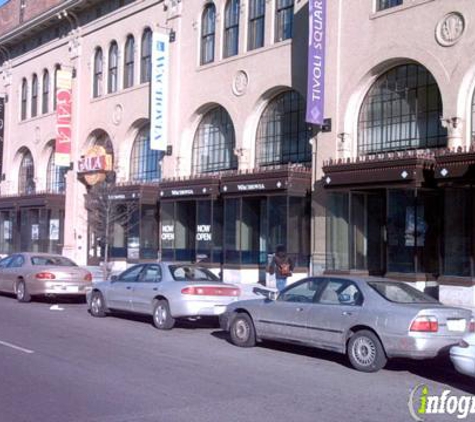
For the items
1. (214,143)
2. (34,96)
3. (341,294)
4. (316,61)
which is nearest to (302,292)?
(341,294)

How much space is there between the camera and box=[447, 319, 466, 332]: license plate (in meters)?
10.4

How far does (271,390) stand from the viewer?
29.0 feet

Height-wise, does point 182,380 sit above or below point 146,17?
below

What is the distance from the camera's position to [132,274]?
16094 mm

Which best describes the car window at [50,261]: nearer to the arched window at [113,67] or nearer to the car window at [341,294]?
the car window at [341,294]

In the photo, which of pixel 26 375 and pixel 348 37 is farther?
pixel 348 37

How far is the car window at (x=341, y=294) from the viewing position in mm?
10914

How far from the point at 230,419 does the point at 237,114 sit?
67.1 feet

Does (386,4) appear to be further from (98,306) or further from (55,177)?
(55,177)

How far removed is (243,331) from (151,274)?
11.9ft

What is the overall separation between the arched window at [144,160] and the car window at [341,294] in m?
20.7

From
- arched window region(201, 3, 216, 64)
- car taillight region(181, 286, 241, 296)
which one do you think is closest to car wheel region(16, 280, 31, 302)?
car taillight region(181, 286, 241, 296)

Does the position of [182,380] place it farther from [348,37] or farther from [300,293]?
[348,37]

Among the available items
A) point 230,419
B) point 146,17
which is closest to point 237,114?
point 146,17
